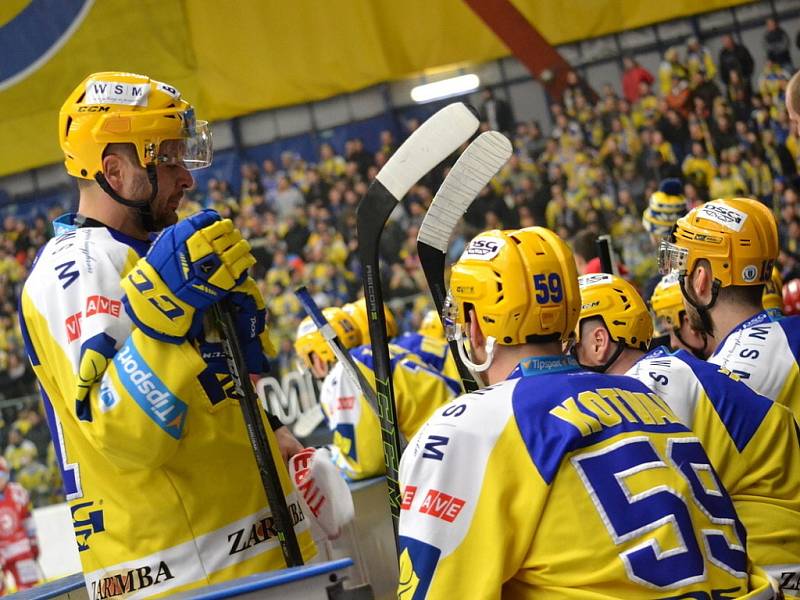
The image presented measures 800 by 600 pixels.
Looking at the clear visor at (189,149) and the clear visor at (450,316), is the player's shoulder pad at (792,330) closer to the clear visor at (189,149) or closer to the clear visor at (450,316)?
the clear visor at (450,316)

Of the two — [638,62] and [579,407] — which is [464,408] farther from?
[638,62]

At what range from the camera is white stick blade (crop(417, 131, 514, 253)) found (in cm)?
254

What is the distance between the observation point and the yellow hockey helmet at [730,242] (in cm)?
336

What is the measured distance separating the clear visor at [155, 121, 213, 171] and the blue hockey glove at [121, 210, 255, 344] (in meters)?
0.33

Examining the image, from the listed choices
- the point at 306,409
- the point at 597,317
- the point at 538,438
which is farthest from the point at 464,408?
the point at 306,409

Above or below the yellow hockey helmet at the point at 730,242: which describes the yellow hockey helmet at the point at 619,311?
below

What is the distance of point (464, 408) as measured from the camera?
173 cm

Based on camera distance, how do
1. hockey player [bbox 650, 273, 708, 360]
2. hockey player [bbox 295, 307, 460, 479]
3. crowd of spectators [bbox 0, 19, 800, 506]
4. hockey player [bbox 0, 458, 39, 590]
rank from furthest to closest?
crowd of spectators [bbox 0, 19, 800, 506] < hockey player [bbox 0, 458, 39, 590] < hockey player [bbox 295, 307, 460, 479] < hockey player [bbox 650, 273, 708, 360]

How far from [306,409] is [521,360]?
774 cm

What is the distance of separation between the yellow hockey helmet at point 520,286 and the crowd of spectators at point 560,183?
726cm

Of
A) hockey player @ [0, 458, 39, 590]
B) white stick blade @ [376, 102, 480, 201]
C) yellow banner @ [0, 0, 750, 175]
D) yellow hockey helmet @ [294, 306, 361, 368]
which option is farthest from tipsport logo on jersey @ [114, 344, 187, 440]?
yellow banner @ [0, 0, 750, 175]

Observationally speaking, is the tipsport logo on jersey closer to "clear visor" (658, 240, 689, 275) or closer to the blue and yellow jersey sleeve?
the blue and yellow jersey sleeve

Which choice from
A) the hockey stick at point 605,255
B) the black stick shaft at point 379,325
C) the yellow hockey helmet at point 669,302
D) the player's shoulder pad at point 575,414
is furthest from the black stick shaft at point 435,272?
the yellow hockey helmet at point 669,302

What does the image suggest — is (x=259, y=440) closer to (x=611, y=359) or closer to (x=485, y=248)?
(x=485, y=248)
